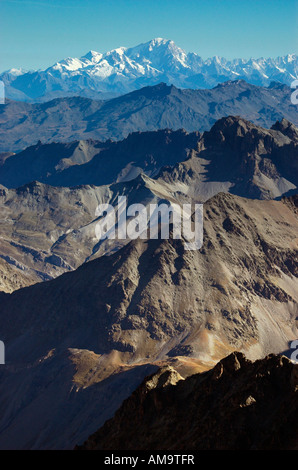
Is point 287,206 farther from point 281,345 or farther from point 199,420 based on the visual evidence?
point 199,420

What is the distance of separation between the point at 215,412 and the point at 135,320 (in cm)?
7834

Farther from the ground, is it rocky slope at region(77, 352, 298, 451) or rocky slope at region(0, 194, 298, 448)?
rocky slope at region(77, 352, 298, 451)

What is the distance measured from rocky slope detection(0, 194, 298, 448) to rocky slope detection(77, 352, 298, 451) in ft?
144

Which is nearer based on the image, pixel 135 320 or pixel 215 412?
pixel 215 412

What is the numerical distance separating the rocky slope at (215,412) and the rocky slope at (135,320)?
43852 millimetres

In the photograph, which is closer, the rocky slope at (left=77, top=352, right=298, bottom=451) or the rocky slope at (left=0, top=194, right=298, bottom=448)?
the rocky slope at (left=77, top=352, right=298, bottom=451)

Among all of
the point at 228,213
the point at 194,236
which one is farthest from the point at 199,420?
the point at 228,213

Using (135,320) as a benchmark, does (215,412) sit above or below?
above

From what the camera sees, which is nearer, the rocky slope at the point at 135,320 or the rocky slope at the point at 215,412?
the rocky slope at the point at 215,412

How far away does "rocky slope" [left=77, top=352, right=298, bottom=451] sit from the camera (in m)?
44.5

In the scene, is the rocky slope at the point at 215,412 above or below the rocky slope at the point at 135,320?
above

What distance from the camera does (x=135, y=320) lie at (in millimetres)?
127438

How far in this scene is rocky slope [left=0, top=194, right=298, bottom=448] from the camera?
357ft

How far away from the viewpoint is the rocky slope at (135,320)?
108750 millimetres
